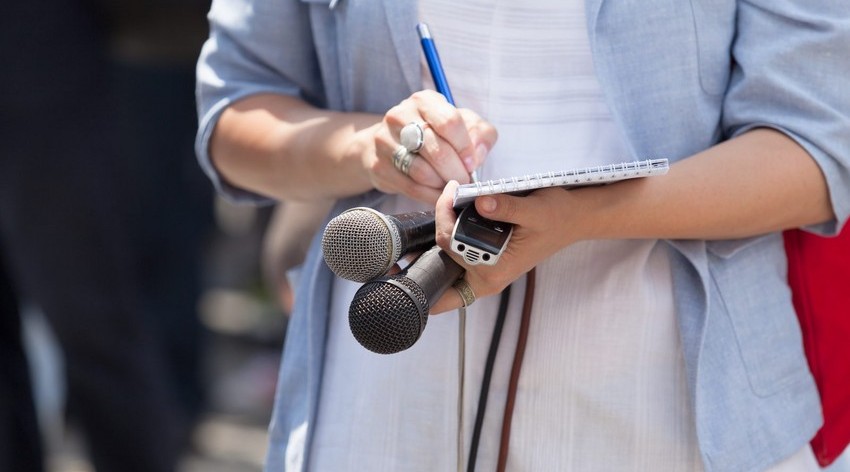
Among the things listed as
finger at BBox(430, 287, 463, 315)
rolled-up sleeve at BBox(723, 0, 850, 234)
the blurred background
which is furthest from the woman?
the blurred background

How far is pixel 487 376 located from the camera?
4.47ft

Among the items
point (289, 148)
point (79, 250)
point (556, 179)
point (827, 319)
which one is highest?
point (556, 179)

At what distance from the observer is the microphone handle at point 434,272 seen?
1.10 m

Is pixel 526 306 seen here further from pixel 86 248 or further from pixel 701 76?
pixel 86 248

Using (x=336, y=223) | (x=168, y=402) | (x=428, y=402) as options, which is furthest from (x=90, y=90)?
(x=336, y=223)

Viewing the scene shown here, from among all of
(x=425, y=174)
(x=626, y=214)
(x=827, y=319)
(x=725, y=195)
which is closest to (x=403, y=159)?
(x=425, y=174)

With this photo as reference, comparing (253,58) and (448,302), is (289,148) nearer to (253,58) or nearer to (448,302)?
(253,58)

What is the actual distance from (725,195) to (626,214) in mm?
130

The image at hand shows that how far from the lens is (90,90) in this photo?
307cm

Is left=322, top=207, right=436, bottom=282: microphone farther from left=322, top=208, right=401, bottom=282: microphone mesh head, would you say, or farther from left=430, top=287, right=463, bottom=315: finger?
left=430, top=287, right=463, bottom=315: finger

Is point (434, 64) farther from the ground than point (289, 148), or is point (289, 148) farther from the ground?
point (434, 64)

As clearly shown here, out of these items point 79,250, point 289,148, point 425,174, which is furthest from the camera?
point 79,250

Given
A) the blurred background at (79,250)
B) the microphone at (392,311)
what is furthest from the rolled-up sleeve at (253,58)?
the blurred background at (79,250)

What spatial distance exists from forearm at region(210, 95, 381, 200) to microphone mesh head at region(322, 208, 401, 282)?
0.97 ft
